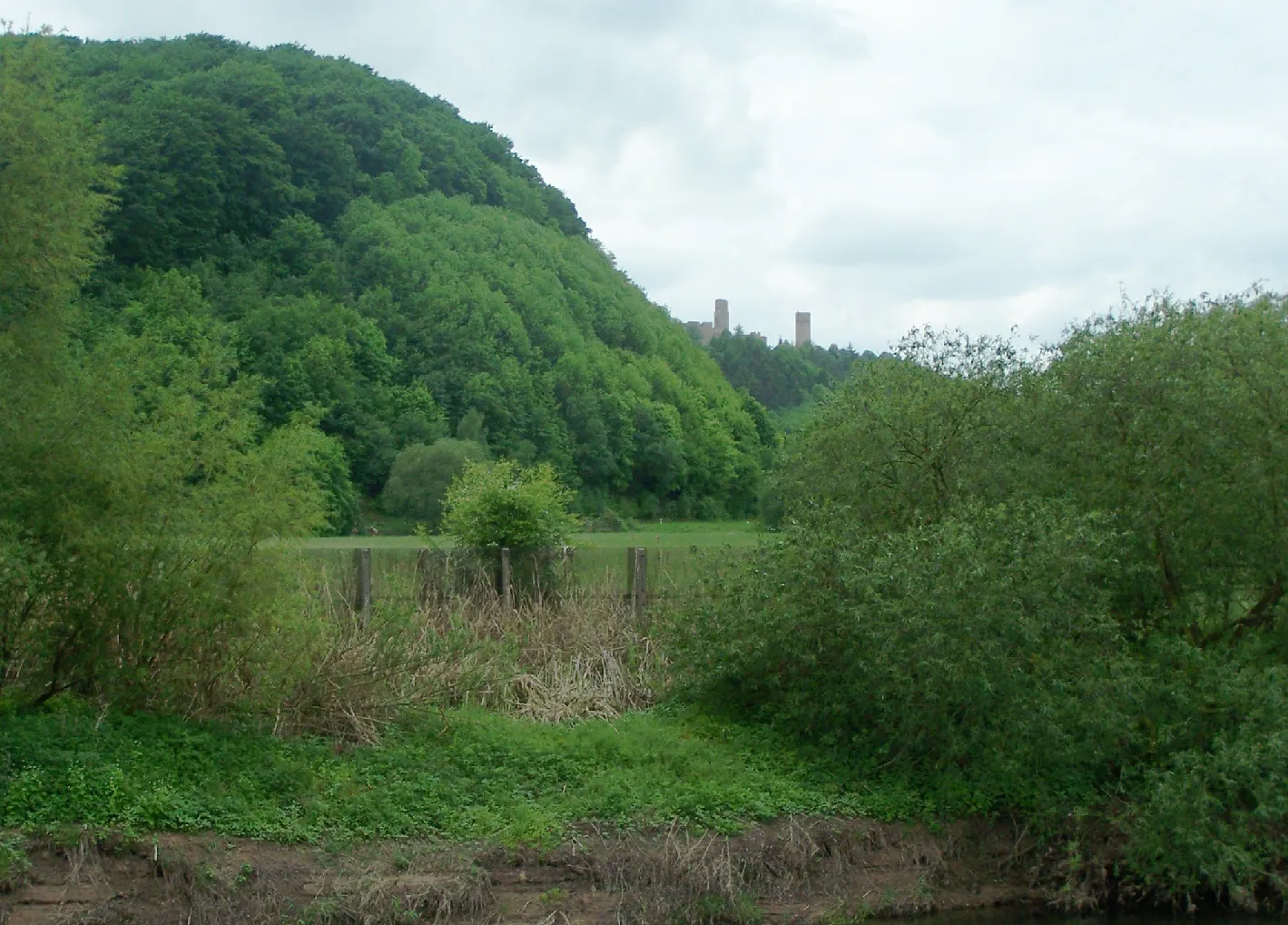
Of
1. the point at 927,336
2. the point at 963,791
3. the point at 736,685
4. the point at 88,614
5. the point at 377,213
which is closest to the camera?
the point at 88,614

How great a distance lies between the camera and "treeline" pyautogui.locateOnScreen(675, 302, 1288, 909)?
42.0 ft

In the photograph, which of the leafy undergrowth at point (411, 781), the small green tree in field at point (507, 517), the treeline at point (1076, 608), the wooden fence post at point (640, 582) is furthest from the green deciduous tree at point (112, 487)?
the wooden fence post at point (640, 582)

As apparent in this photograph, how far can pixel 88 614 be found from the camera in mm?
12367

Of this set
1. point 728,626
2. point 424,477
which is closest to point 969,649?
point 728,626

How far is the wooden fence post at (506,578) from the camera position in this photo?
18.0 meters

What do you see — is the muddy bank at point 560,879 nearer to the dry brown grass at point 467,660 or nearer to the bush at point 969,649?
the bush at point 969,649

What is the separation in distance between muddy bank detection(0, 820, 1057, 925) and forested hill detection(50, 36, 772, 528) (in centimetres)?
3345

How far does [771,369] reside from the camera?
12381 centimetres

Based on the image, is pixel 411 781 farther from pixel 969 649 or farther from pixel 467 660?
pixel 969 649

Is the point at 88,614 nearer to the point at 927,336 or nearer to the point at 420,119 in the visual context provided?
the point at 927,336

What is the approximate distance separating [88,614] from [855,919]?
7.87m

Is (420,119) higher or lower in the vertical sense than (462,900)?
higher

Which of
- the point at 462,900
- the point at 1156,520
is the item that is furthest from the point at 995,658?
the point at 462,900

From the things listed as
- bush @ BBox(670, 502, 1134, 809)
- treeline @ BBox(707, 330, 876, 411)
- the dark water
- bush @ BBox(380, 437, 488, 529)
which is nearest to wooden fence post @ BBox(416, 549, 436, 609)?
bush @ BBox(670, 502, 1134, 809)
